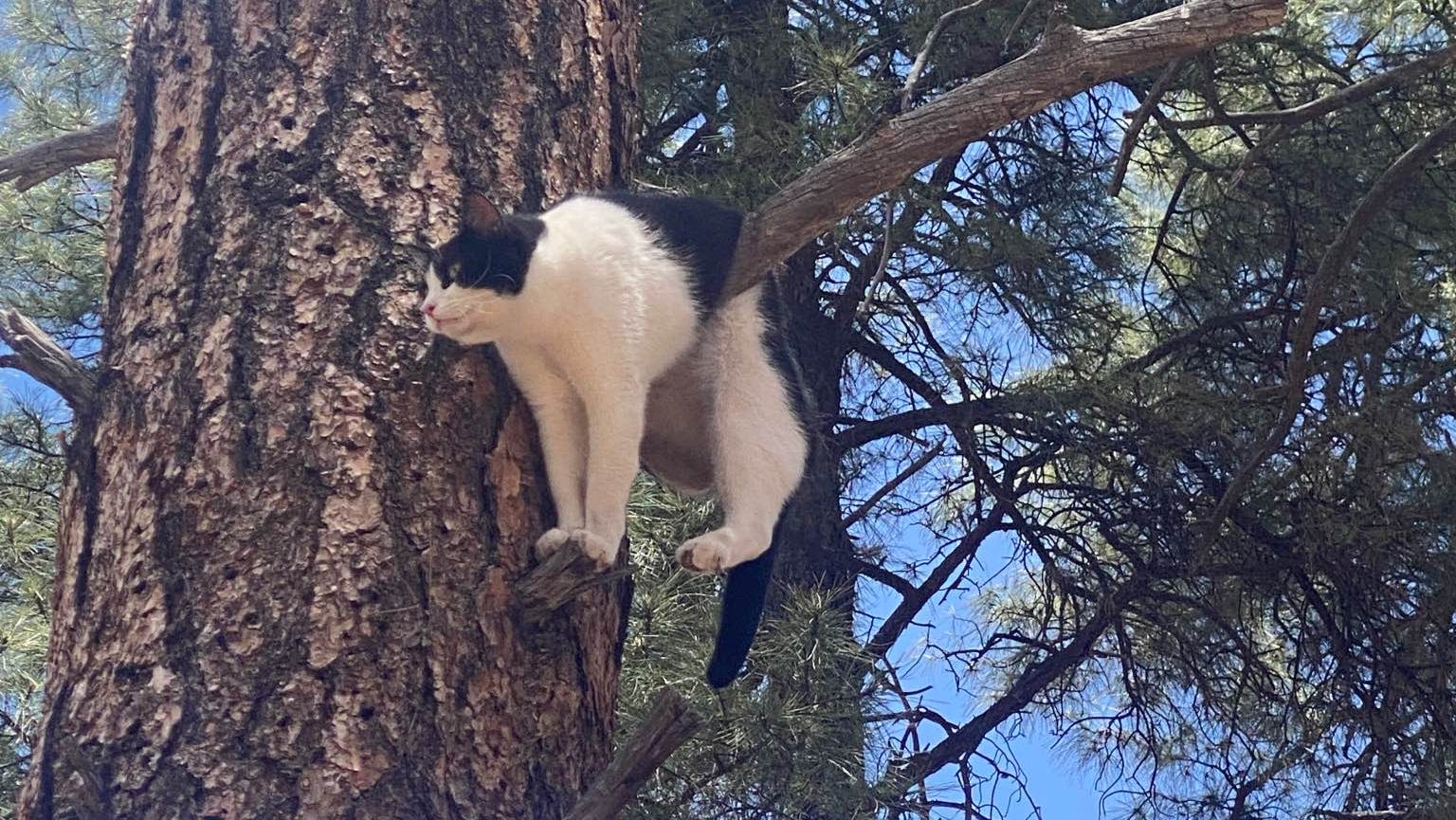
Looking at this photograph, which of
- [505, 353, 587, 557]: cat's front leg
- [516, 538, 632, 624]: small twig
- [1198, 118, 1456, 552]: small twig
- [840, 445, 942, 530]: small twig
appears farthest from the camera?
[840, 445, 942, 530]: small twig

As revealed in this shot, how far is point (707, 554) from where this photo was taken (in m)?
2.10

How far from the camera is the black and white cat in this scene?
6.27 ft

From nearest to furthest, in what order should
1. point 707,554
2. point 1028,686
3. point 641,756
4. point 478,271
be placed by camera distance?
point 641,756 < point 478,271 < point 707,554 < point 1028,686

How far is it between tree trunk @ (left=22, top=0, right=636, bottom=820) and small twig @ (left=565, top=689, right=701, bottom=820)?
0.50 ft

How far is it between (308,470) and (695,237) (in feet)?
2.71

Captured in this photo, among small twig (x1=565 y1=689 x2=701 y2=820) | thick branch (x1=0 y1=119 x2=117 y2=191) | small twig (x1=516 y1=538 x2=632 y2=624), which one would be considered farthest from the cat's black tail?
thick branch (x1=0 y1=119 x2=117 y2=191)

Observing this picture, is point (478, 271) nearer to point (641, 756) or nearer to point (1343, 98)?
point (641, 756)

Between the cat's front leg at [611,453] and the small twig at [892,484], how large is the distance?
5.06ft

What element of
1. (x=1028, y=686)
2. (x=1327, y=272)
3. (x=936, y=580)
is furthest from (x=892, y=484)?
(x=1327, y=272)

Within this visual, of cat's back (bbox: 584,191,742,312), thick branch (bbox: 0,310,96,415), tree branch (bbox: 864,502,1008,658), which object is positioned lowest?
thick branch (bbox: 0,310,96,415)

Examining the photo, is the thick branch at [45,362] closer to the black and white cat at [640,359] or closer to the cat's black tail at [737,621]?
the black and white cat at [640,359]

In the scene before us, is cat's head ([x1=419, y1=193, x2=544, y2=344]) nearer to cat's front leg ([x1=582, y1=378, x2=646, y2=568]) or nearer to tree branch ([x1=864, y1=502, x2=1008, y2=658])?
cat's front leg ([x1=582, y1=378, x2=646, y2=568])

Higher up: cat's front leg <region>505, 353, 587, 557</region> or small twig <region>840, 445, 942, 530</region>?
small twig <region>840, 445, 942, 530</region>

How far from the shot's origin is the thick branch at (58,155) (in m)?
2.22
